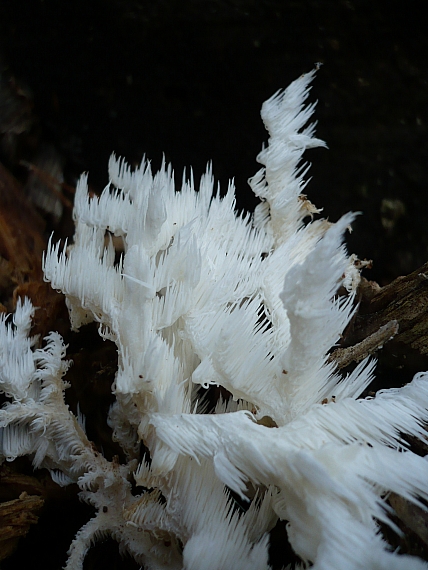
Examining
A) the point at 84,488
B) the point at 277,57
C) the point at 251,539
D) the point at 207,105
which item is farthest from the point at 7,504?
the point at 277,57

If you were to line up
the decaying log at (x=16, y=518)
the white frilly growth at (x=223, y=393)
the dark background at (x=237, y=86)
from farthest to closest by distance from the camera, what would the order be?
the dark background at (x=237, y=86) < the decaying log at (x=16, y=518) < the white frilly growth at (x=223, y=393)

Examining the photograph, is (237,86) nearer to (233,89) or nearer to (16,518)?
(233,89)

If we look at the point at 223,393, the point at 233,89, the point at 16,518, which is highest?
the point at 233,89

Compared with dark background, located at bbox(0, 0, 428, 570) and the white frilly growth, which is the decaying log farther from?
dark background, located at bbox(0, 0, 428, 570)

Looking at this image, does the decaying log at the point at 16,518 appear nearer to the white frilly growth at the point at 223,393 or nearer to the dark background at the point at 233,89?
the white frilly growth at the point at 223,393

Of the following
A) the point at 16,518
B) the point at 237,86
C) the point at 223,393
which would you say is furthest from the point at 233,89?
the point at 16,518

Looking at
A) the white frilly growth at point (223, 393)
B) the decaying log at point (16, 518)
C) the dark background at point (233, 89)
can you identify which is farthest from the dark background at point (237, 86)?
the decaying log at point (16, 518)

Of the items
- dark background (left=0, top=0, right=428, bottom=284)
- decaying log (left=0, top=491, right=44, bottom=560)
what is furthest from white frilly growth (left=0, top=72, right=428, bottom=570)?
dark background (left=0, top=0, right=428, bottom=284)
